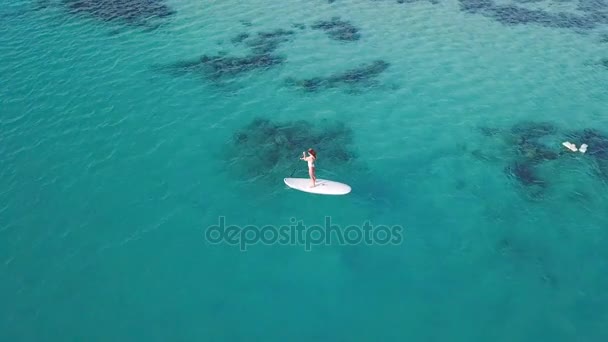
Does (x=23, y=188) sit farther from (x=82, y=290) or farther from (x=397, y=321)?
(x=397, y=321)

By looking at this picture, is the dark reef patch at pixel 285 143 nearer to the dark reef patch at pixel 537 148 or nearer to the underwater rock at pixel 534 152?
the dark reef patch at pixel 537 148

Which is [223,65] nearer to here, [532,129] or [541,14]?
[532,129]

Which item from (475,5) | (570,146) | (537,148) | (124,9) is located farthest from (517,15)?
(124,9)

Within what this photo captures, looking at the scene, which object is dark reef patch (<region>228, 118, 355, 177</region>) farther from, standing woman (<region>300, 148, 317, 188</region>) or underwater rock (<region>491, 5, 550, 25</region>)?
underwater rock (<region>491, 5, 550, 25</region>)

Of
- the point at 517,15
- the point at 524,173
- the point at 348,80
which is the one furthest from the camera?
the point at 517,15

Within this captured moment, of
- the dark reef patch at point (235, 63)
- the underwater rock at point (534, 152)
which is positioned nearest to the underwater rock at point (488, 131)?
the underwater rock at point (534, 152)

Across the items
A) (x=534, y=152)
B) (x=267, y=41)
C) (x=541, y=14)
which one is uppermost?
(x=267, y=41)

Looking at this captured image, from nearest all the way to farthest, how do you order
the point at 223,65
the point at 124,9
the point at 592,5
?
the point at 223,65 < the point at 124,9 < the point at 592,5
